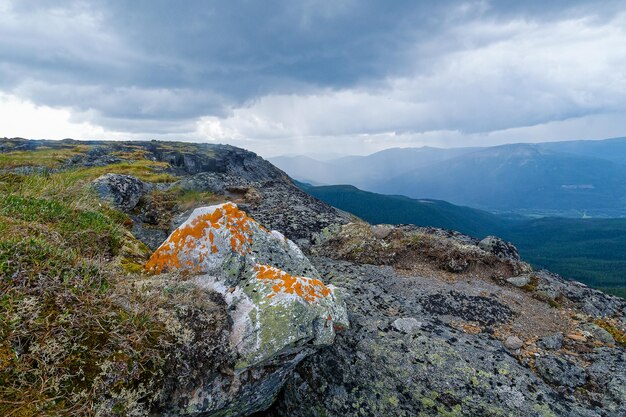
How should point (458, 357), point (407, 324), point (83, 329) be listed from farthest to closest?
point (407, 324) → point (458, 357) → point (83, 329)

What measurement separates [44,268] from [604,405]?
34.6 ft

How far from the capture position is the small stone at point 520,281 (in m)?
11.7

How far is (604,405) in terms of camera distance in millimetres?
6605

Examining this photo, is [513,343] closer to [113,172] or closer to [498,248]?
[498,248]

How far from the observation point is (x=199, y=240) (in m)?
8.21

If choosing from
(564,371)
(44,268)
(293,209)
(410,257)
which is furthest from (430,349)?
(293,209)

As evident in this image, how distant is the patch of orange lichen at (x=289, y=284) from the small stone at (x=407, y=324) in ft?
7.60

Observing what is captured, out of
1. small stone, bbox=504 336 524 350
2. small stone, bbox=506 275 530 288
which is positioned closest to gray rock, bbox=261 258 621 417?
small stone, bbox=504 336 524 350

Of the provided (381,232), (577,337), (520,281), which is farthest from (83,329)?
(520,281)

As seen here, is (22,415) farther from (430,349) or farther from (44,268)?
(430,349)

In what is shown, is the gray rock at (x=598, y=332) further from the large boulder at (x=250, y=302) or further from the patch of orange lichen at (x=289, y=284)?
the patch of orange lichen at (x=289, y=284)

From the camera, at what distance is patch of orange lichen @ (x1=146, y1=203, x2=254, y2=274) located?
7945 millimetres

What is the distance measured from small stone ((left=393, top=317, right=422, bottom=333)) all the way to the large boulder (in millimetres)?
1520

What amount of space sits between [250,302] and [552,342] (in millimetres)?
7668
